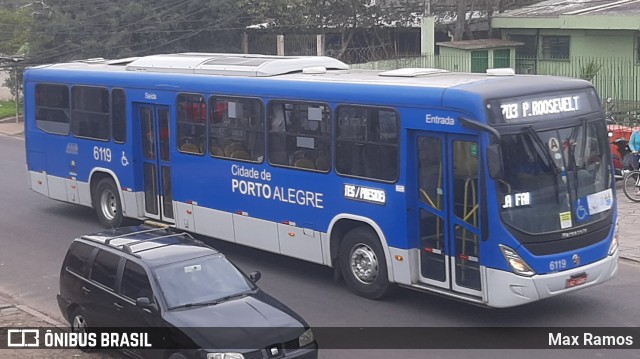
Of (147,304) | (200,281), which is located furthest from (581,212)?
(147,304)

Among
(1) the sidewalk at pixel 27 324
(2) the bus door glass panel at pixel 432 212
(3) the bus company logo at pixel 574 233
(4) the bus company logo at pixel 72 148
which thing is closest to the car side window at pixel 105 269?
(1) the sidewalk at pixel 27 324

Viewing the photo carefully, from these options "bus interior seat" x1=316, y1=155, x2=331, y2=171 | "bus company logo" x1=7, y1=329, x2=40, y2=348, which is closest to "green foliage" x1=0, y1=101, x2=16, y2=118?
"bus interior seat" x1=316, y1=155, x2=331, y2=171

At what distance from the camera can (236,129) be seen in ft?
49.1

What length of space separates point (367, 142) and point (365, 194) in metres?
0.72

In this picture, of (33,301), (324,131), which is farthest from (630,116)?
(33,301)

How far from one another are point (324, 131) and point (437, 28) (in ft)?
90.6

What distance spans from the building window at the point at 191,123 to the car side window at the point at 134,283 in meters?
5.36

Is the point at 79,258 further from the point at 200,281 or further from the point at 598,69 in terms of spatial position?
the point at 598,69

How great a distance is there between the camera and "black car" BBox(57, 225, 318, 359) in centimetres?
950

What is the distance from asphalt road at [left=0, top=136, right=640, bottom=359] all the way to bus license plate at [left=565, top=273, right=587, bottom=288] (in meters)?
0.59

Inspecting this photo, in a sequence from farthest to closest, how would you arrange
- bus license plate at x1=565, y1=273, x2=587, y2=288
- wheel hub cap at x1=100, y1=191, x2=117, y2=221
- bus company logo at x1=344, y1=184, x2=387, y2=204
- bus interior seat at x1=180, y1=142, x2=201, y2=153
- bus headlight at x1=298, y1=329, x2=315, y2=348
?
wheel hub cap at x1=100, y1=191, x2=117, y2=221, bus interior seat at x1=180, y1=142, x2=201, y2=153, bus company logo at x1=344, y1=184, x2=387, y2=204, bus license plate at x1=565, y1=273, x2=587, y2=288, bus headlight at x1=298, y1=329, x2=315, y2=348

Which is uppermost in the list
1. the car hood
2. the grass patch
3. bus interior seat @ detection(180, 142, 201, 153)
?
bus interior seat @ detection(180, 142, 201, 153)

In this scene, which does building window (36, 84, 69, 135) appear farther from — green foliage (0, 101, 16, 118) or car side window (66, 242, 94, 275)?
green foliage (0, 101, 16, 118)

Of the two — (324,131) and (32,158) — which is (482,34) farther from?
(324,131)
